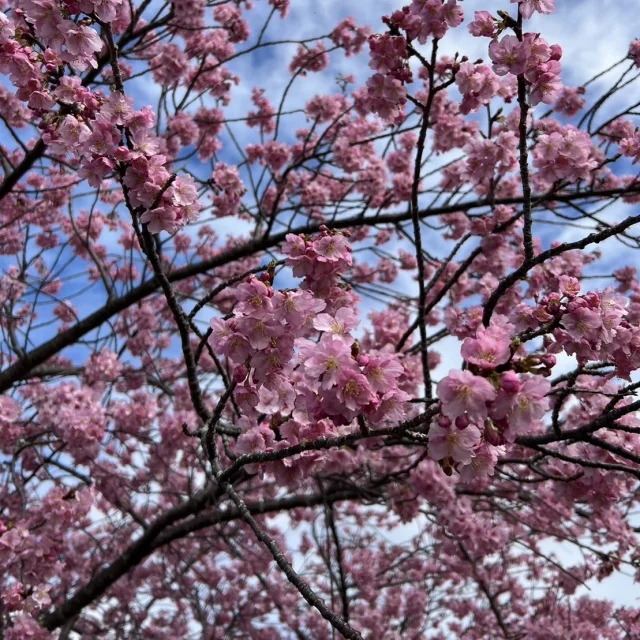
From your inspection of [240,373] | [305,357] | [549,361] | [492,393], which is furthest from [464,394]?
[240,373]

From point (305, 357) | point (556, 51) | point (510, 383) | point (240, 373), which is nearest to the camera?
point (510, 383)

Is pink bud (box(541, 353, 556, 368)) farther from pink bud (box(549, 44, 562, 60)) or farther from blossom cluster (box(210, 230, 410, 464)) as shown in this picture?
pink bud (box(549, 44, 562, 60))

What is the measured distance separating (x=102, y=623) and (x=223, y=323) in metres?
7.64

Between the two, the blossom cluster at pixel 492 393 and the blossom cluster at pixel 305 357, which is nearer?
the blossom cluster at pixel 492 393

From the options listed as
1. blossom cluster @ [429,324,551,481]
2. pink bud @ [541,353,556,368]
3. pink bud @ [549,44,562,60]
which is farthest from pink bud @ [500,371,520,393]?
pink bud @ [549,44,562,60]

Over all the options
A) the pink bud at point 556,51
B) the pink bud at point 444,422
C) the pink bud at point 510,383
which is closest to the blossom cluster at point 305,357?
the pink bud at point 444,422

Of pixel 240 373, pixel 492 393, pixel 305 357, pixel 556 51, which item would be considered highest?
pixel 556 51

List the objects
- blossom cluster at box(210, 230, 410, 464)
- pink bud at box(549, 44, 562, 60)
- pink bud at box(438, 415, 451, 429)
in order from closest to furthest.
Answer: pink bud at box(438, 415, 451, 429)
blossom cluster at box(210, 230, 410, 464)
pink bud at box(549, 44, 562, 60)

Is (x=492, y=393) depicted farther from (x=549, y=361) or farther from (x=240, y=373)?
(x=240, y=373)

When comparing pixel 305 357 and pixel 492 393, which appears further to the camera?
pixel 305 357

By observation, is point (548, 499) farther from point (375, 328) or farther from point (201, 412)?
point (201, 412)

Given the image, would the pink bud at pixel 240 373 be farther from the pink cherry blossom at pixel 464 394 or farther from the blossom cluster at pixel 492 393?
the pink cherry blossom at pixel 464 394

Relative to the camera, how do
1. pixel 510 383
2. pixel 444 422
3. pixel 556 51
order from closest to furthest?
pixel 510 383 < pixel 444 422 < pixel 556 51

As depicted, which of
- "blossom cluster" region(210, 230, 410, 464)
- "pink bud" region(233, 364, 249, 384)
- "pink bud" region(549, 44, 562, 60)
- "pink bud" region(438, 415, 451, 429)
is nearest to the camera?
"pink bud" region(438, 415, 451, 429)
